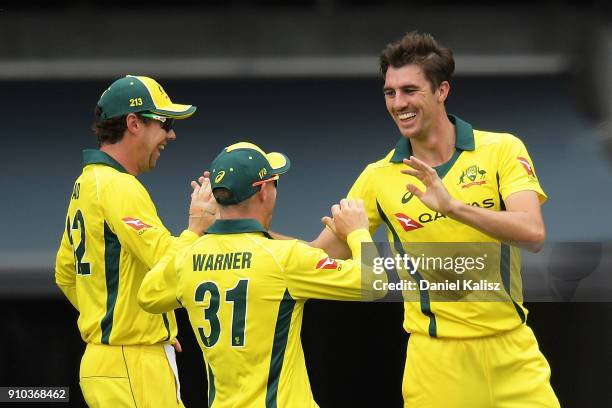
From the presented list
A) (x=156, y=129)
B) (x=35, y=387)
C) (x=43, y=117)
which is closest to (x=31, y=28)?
(x=43, y=117)

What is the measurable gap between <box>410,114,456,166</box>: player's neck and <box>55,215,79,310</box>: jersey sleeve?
4.82 feet

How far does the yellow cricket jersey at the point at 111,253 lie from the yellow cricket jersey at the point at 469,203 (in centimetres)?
88

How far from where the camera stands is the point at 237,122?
11.2 meters

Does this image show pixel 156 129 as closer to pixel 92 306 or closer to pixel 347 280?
pixel 92 306

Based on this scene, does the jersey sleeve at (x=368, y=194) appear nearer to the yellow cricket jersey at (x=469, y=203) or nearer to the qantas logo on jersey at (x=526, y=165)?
the yellow cricket jersey at (x=469, y=203)

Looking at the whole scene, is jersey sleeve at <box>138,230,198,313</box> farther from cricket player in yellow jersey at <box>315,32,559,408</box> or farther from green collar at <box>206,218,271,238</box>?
cricket player in yellow jersey at <box>315,32,559,408</box>

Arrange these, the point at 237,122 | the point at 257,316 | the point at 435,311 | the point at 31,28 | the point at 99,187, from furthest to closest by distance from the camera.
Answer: the point at 237,122, the point at 31,28, the point at 99,187, the point at 435,311, the point at 257,316

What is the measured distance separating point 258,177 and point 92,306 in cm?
105

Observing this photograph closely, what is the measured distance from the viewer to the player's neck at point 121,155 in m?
4.29

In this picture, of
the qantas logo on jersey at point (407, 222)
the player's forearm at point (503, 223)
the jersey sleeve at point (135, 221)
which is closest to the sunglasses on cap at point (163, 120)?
the jersey sleeve at point (135, 221)

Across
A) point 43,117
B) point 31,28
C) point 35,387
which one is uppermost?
point 31,28

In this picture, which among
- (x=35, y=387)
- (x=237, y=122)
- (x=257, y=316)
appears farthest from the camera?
(x=237, y=122)

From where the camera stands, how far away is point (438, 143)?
13.1ft

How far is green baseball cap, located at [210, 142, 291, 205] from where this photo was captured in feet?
11.6
